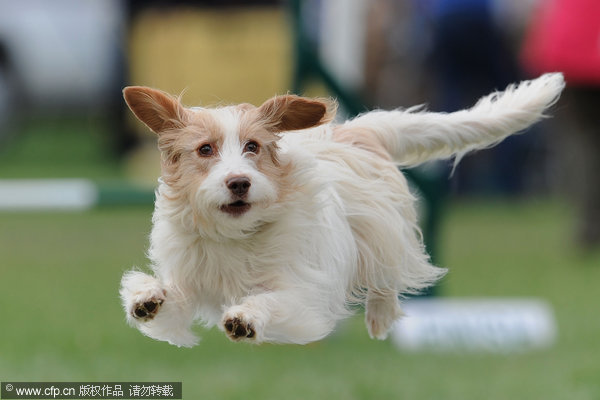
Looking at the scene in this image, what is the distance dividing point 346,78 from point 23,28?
48.2 ft

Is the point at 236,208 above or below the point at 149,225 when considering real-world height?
below

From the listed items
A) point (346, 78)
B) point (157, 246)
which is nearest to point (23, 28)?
point (346, 78)

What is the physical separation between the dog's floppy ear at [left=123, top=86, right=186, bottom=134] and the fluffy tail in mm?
696

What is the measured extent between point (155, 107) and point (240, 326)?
1.62ft

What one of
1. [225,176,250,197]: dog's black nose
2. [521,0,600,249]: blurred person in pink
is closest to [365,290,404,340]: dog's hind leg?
[225,176,250,197]: dog's black nose

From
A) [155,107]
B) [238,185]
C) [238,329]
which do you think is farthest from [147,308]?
[155,107]

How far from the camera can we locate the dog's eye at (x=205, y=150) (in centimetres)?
291

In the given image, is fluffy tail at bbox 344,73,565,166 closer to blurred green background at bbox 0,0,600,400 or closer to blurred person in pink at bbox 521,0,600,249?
blurred green background at bbox 0,0,600,400

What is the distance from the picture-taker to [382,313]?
3463 mm

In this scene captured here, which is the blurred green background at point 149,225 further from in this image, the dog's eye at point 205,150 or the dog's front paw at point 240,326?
the dog's front paw at point 240,326

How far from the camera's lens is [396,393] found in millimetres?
8625

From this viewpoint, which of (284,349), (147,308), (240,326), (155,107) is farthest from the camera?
(284,349)

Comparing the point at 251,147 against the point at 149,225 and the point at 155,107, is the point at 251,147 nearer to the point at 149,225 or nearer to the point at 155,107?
the point at 155,107

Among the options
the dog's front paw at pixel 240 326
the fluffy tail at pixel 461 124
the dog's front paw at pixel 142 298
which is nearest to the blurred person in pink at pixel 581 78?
the fluffy tail at pixel 461 124
